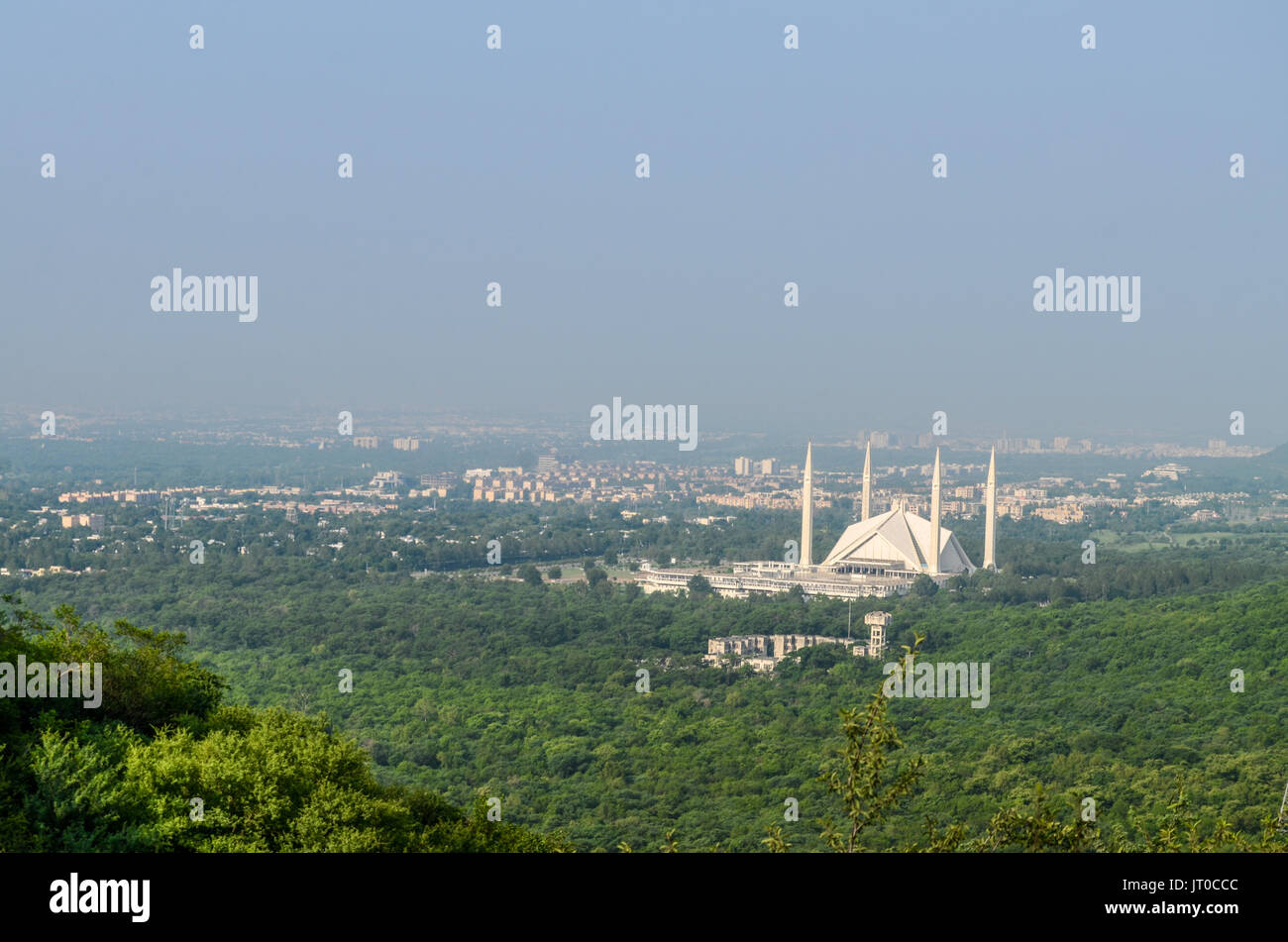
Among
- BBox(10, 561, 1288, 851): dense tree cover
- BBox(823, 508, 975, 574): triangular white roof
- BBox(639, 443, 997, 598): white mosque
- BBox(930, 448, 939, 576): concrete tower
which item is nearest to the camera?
BBox(10, 561, 1288, 851): dense tree cover

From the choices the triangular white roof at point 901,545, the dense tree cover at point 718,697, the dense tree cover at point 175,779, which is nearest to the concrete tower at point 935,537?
the triangular white roof at point 901,545

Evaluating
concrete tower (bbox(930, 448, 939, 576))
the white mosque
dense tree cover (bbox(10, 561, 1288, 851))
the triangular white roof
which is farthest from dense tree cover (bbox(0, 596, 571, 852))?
the triangular white roof

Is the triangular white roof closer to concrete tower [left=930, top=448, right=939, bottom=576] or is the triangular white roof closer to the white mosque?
the white mosque

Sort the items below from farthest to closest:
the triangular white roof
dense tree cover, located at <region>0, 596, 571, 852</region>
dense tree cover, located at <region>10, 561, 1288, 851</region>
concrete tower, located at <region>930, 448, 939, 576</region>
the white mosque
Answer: the triangular white roof → concrete tower, located at <region>930, 448, 939, 576</region> → the white mosque → dense tree cover, located at <region>10, 561, 1288, 851</region> → dense tree cover, located at <region>0, 596, 571, 852</region>

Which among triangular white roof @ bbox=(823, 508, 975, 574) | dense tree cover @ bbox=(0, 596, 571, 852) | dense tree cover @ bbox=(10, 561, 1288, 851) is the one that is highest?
dense tree cover @ bbox=(0, 596, 571, 852)

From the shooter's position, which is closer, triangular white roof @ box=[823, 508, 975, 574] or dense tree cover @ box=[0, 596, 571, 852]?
dense tree cover @ box=[0, 596, 571, 852]

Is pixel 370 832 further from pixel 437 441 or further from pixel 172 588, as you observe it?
pixel 437 441

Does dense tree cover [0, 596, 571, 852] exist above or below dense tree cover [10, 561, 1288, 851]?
above

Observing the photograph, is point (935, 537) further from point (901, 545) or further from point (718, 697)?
point (718, 697)

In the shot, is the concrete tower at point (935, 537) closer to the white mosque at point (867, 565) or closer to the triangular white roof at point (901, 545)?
the white mosque at point (867, 565)
